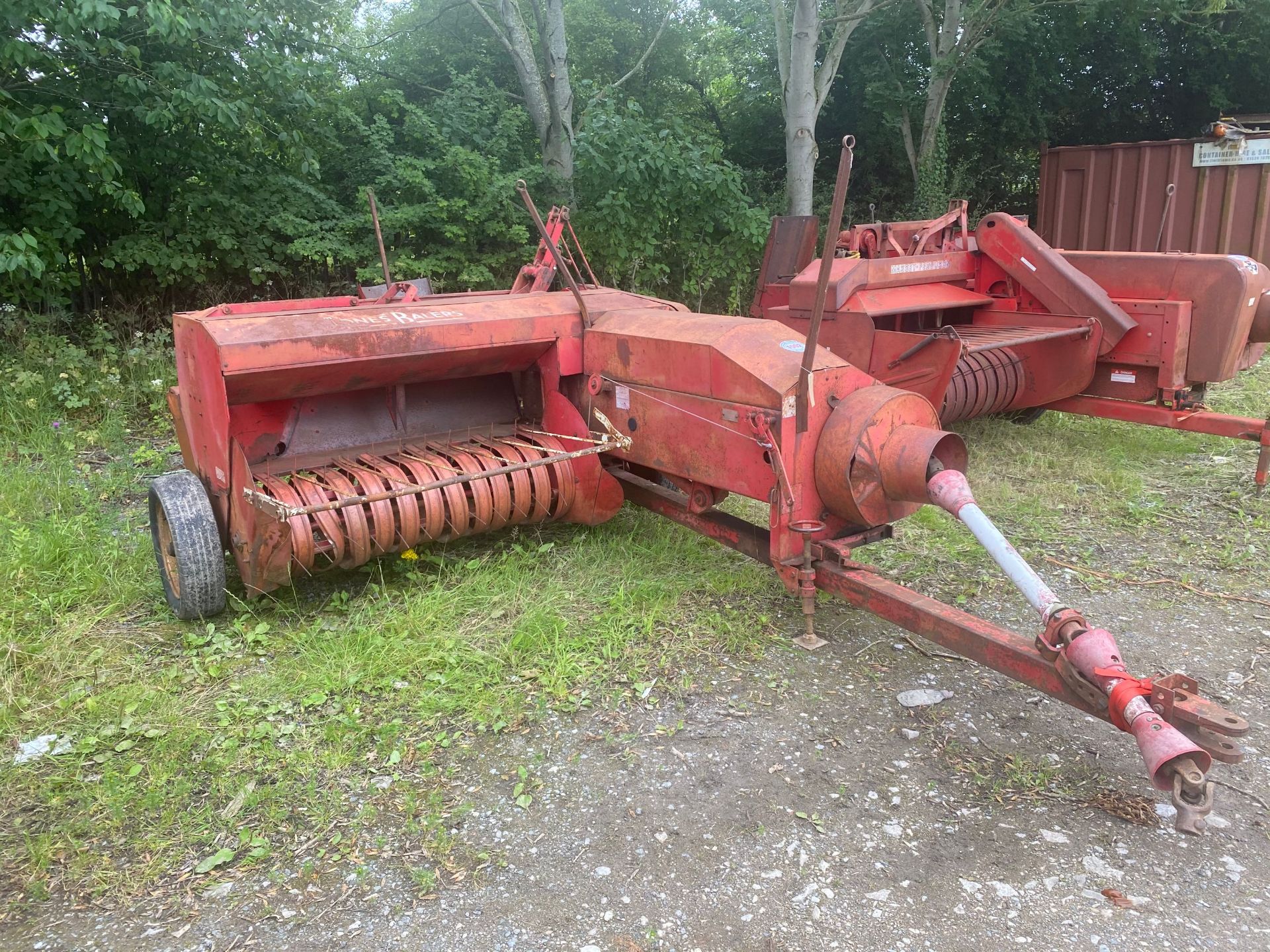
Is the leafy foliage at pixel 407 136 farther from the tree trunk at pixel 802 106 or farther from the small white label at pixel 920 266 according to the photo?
the small white label at pixel 920 266

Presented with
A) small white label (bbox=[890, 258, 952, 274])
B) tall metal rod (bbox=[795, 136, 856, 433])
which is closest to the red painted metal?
small white label (bbox=[890, 258, 952, 274])

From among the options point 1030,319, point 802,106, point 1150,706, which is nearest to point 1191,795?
point 1150,706

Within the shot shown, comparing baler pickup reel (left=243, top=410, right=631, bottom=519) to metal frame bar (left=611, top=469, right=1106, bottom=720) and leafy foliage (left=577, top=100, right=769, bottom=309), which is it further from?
leafy foliage (left=577, top=100, right=769, bottom=309)

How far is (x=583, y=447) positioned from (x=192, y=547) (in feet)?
5.24

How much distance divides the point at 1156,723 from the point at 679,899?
3.87 ft

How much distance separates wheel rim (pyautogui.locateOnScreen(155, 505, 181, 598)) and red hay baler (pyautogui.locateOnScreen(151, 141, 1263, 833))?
2 centimetres

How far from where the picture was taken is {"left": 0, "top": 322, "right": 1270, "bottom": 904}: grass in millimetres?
2467

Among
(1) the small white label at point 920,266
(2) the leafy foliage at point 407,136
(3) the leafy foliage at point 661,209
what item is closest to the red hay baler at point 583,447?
(1) the small white label at point 920,266

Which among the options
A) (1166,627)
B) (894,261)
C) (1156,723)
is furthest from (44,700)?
(894,261)

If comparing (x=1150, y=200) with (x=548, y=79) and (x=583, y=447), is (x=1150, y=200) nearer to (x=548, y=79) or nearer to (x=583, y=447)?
(x=548, y=79)

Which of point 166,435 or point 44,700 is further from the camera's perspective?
point 166,435

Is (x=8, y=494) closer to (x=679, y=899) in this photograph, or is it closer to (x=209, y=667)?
(x=209, y=667)

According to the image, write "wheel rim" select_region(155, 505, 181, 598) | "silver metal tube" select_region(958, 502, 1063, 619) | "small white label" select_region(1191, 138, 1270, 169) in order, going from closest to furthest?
1. "silver metal tube" select_region(958, 502, 1063, 619)
2. "wheel rim" select_region(155, 505, 181, 598)
3. "small white label" select_region(1191, 138, 1270, 169)

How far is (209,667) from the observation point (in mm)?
3234
